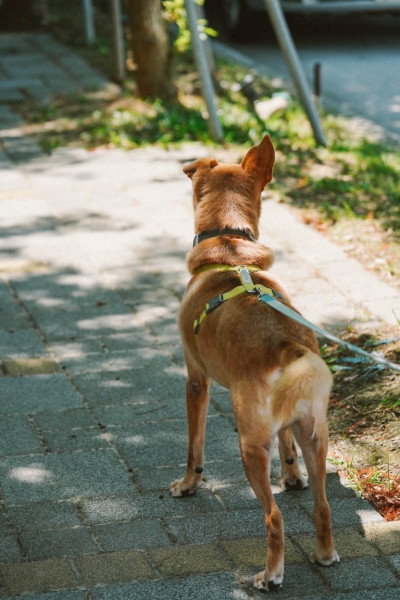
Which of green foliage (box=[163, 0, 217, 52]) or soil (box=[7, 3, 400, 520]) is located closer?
soil (box=[7, 3, 400, 520])

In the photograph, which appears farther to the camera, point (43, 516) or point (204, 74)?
point (204, 74)

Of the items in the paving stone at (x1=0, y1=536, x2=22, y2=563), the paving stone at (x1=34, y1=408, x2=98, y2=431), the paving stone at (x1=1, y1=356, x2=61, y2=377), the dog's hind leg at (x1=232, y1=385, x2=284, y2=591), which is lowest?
the paving stone at (x1=1, y1=356, x2=61, y2=377)

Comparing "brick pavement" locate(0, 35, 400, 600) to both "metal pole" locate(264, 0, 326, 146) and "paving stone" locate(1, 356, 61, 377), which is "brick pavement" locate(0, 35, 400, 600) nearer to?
"paving stone" locate(1, 356, 61, 377)

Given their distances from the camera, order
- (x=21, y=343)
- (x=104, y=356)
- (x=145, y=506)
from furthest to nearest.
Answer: (x=21, y=343) → (x=104, y=356) → (x=145, y=506)

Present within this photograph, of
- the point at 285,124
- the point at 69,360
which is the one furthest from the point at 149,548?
the point at 285,124

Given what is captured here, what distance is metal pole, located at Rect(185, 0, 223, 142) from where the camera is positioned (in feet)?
29.7

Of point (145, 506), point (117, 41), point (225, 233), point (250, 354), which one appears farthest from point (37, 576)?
point (117, 41)

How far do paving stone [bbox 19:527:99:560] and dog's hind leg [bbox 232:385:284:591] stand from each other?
72cm

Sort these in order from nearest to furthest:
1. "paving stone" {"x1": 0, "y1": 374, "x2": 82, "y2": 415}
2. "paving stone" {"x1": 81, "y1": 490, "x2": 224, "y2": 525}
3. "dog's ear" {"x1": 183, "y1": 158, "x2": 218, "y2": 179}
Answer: "paving stone" {"x1": 81, "y1": 490, "x2": 224, "y2": 525}, "dog's ear" {"x1": 183, "y1": 158, "x2": 218, "y2": 179}, "paving stone" {"x1": 0, "y1": 374, "x2": 82, "y2": 415}

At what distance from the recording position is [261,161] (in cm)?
431

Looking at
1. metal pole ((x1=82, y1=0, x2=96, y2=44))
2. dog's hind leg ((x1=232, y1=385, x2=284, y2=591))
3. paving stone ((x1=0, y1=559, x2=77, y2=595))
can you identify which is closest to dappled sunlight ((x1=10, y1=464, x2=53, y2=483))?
paving stone ((x1=0, y1=559, x2=77, y2=595))

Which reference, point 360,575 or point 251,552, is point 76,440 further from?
point 360,575

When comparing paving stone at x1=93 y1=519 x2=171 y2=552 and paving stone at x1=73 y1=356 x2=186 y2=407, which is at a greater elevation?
paving stone at x1=93 y1=519 x2=171 y2=552

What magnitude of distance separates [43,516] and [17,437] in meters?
0.78
